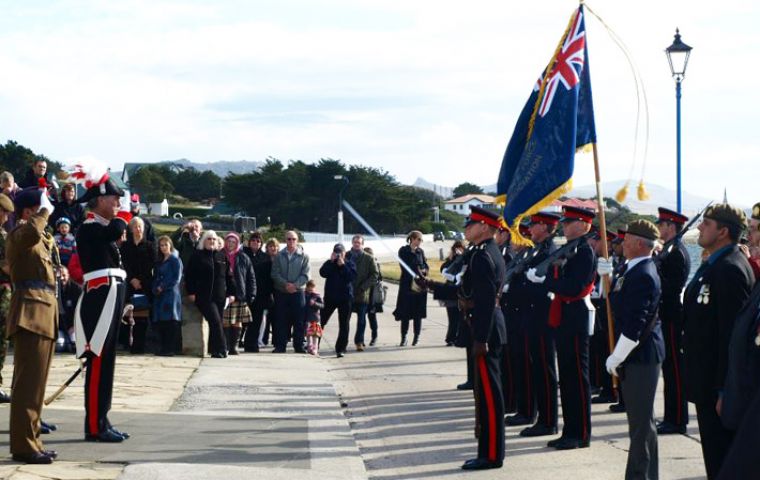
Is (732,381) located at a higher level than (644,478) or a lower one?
higher

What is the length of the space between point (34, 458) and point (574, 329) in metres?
4.60

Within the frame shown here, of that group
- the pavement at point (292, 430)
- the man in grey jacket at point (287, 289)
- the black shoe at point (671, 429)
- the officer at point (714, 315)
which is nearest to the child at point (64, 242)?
the pavement at point (292, 430)

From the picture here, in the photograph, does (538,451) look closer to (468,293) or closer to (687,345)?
(468,293)

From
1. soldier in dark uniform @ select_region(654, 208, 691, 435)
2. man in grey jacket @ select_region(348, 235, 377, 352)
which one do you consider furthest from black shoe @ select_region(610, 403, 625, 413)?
man in grey jacket @ select_region(348, 235, 377, 352)

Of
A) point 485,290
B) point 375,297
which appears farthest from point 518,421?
point 375,297

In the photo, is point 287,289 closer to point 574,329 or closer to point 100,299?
point 574,329

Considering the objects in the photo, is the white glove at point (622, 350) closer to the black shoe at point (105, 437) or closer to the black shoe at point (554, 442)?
the black shoe at point (554, 442)

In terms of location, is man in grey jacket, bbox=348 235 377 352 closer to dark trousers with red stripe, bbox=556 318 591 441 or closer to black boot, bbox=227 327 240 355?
black boot, bbox=227 327 240 355

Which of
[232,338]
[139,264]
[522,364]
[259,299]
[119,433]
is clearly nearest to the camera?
[119,433]

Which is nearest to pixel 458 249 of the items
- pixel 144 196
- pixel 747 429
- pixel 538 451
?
pixel 538 451

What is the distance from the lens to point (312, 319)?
17719mm

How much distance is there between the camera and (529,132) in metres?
10.7

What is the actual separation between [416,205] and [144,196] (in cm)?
3434

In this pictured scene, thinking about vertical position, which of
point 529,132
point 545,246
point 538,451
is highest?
point 529,132
